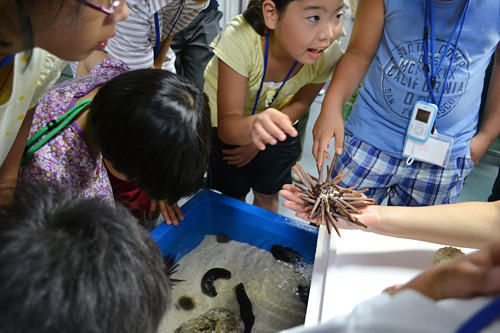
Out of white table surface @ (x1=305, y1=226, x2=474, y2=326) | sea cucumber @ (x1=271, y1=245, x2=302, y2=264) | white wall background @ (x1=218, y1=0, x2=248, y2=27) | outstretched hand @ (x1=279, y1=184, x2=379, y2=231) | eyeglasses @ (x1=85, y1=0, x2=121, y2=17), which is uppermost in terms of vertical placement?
white wall background @ (x1=218, y1=0, x2=248, y2=27)

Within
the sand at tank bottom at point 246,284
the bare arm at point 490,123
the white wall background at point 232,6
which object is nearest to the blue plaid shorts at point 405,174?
the bare arm at point 490,123

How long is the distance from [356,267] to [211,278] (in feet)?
1.96

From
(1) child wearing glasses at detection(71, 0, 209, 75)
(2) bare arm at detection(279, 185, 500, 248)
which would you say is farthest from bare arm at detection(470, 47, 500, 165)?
(1) child wearing glasses at detection(71, 0, 209, 75)

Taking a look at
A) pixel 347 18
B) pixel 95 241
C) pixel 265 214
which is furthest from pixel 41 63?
pixel 347 18

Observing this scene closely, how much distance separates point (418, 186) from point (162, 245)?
109 cm

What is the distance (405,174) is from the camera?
1434 mm

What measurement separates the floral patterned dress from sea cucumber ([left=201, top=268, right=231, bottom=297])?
49 centimetres

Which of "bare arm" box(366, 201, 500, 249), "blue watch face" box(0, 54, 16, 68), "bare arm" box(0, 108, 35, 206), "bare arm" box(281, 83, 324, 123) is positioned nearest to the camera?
"blue watch face" box(0, 54, 16, 68)

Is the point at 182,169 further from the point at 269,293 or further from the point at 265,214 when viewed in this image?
the point at 269,293

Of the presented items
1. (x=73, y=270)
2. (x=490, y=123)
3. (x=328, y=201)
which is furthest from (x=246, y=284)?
(x=490, y=123)

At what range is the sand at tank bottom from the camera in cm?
128

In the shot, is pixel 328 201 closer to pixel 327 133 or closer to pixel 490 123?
pixel 327 133

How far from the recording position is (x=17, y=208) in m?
0.53

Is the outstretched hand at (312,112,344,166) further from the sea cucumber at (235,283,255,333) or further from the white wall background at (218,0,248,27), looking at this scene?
the white wall background at (218,0,248,27)
